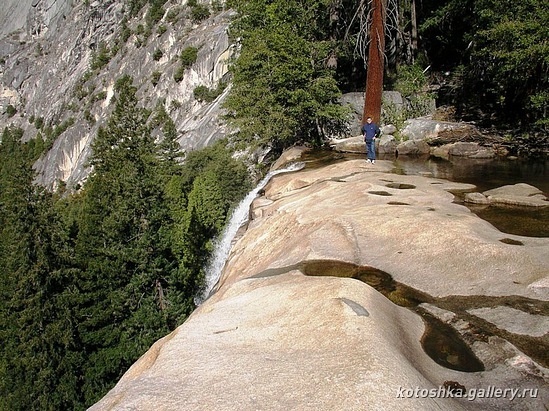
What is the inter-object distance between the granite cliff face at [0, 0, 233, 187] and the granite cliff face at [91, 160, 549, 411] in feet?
111

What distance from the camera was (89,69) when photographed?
87.1 metres

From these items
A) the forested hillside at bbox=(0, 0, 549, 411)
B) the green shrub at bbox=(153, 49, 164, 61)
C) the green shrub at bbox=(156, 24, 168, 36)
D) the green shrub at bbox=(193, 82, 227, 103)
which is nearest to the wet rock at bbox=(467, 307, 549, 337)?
the forested hillside at bbox=(0, 0, 549, 411)

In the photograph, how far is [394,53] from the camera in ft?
90.5

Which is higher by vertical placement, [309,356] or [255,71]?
[255,71]

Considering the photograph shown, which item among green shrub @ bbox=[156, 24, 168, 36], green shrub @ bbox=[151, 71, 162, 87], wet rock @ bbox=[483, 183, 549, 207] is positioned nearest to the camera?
wet rock @ bbox=[483, 183, 549, 207]

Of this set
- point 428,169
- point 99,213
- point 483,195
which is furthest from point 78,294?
point 483,195

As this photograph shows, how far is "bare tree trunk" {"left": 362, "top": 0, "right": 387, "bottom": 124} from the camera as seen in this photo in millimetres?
17438

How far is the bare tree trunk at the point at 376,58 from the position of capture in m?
17.4

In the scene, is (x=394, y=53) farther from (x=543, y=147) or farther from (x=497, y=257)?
(x=497, y=257)

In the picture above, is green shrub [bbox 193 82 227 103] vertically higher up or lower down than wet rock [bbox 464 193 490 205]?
higher up

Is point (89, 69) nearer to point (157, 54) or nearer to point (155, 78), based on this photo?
point (157, 54)

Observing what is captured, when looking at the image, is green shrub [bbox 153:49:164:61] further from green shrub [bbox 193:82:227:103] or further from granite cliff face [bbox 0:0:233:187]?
green shrub [bbox 193:82:227:103]

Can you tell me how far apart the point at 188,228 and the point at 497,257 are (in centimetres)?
2874

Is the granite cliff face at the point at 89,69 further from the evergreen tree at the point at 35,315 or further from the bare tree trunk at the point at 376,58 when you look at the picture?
the bare tree trunk at the point at 376,58
